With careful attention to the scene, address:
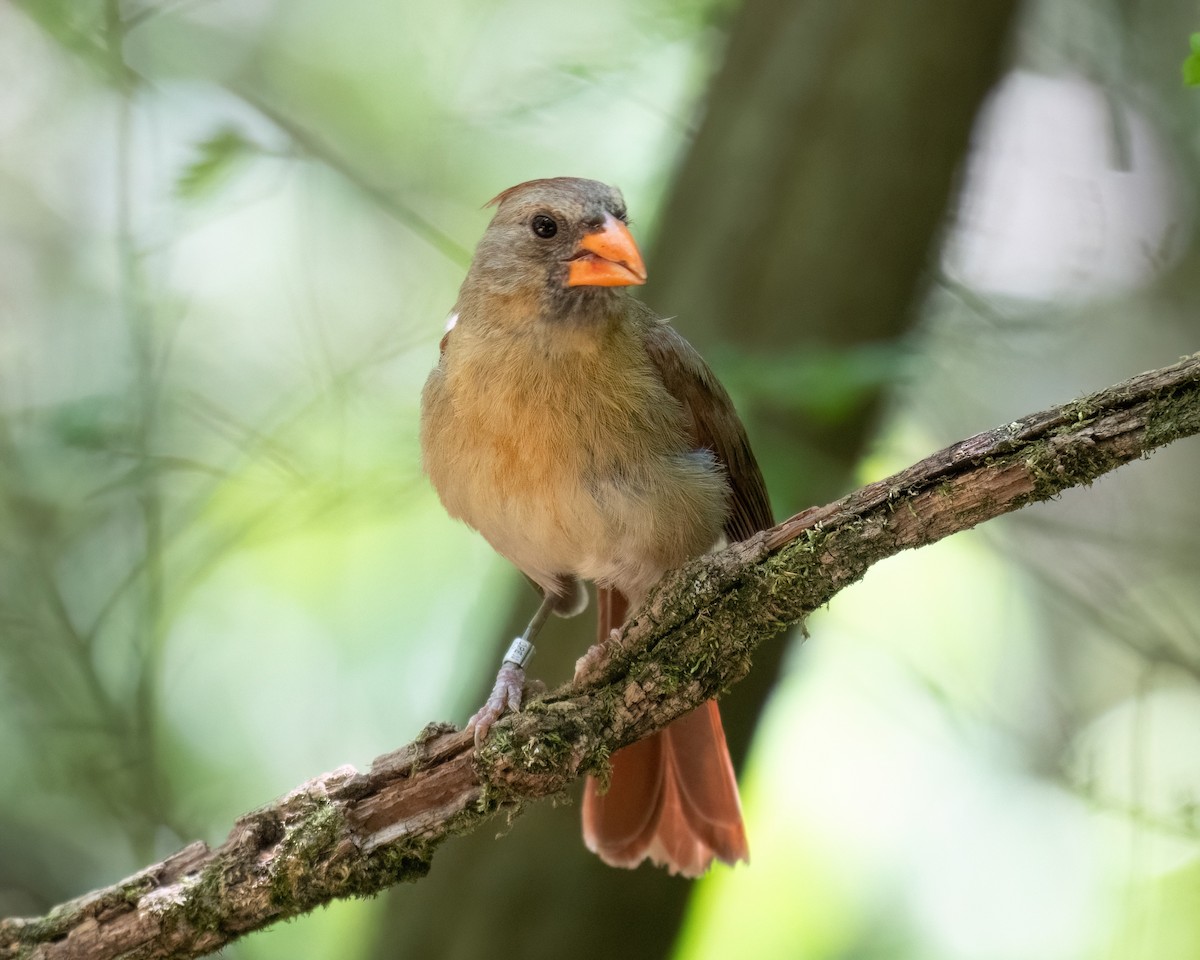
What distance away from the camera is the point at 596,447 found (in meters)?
2.58

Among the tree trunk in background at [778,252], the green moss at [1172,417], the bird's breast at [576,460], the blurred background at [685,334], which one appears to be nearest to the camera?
the green moss at [1172,417]

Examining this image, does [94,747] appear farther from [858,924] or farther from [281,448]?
[858,924]

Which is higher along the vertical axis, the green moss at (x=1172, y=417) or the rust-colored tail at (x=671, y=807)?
the rust-colored tail at (x=671, y=807)

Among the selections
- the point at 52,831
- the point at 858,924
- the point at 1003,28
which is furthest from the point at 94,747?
→ the point at 1003,28

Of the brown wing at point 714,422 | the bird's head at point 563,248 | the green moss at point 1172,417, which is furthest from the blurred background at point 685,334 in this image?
the green moss at point 1172,417

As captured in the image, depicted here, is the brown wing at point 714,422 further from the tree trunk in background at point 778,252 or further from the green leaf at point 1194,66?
the green leaf at point 1194,66

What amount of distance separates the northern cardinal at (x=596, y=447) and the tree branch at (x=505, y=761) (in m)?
0.17

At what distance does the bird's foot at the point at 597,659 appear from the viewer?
229cm

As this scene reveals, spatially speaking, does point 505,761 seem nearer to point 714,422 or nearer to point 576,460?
point 576,460

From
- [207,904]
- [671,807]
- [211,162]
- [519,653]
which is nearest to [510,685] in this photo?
[519,653]

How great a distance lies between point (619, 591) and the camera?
3.06m

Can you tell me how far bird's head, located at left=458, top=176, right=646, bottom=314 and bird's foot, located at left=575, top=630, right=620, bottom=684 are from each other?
84 cm

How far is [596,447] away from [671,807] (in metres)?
1.03

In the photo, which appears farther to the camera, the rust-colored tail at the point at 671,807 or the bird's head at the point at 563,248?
the rust-colored tail at the point at 671,807
